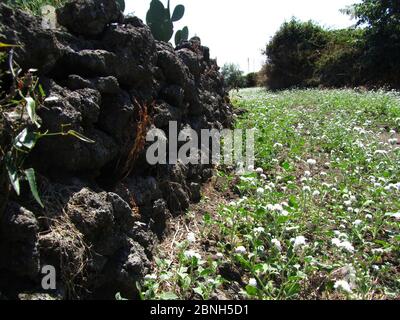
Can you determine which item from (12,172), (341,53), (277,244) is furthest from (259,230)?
(341,53)

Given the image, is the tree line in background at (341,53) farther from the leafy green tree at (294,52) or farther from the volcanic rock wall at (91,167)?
the volcanic rock wall at (91,167)

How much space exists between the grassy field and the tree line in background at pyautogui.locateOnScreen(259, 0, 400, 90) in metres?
12.0

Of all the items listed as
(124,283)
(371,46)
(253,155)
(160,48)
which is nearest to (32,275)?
(124,283)

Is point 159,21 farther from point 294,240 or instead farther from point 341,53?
point 341,53

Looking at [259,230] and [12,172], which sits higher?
[12,172]

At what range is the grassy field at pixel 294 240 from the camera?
2512 millimetres

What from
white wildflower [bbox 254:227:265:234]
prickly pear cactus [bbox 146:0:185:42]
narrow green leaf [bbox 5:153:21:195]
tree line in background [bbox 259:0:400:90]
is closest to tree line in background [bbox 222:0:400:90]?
tree line in background [bbox 259:0:400:90]

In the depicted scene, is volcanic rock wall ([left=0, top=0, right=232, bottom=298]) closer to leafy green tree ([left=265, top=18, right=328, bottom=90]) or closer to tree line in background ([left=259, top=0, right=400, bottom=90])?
tree line in background ([left=259, top=0, right=400, bottom=90])

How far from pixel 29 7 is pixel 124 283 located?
7.61ft

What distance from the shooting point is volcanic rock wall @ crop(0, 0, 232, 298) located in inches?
77.5

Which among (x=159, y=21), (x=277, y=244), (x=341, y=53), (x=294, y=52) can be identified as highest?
(x=294, y=52)

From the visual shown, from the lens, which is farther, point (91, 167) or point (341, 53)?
point (341, 53)

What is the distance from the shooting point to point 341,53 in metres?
17.8

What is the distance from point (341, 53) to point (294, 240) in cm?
1682
